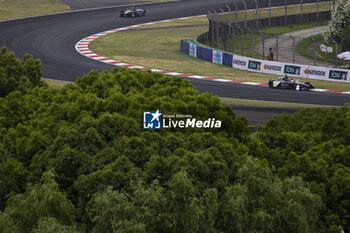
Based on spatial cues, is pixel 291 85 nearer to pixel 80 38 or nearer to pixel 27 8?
pixel 80 38

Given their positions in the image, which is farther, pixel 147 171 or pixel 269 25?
pixel 269 25

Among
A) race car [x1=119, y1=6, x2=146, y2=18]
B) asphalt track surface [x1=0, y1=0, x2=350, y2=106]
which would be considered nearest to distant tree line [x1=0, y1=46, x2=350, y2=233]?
asphalt track surface [x1=0, y1=0, x2=350, y2=106]

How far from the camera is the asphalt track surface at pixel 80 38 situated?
4091 centimetres

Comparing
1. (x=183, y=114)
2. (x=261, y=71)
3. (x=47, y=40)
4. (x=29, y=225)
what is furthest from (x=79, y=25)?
(x=29, y=225)

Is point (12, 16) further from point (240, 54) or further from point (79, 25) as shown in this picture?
point (240, 54)

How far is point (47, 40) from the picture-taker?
57.8m

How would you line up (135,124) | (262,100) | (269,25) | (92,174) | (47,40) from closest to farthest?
(92,174)
(135,124)
(262,100)
(47,40)
(269,25)

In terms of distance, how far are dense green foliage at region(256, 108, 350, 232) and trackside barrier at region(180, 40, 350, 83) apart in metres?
21.9

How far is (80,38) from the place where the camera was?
59.8 metres

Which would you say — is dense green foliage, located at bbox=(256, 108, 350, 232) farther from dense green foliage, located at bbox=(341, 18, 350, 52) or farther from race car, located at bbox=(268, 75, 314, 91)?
dense green foliage, located at bbox=(341, 18, 350, 52)

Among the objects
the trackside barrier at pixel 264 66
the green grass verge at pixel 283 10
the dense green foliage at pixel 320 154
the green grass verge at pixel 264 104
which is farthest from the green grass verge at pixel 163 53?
the dense green foliage at pixel 320 154

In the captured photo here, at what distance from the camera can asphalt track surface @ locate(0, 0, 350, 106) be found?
134ft

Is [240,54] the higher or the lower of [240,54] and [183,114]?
the lower

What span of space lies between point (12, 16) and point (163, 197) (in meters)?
60.9
